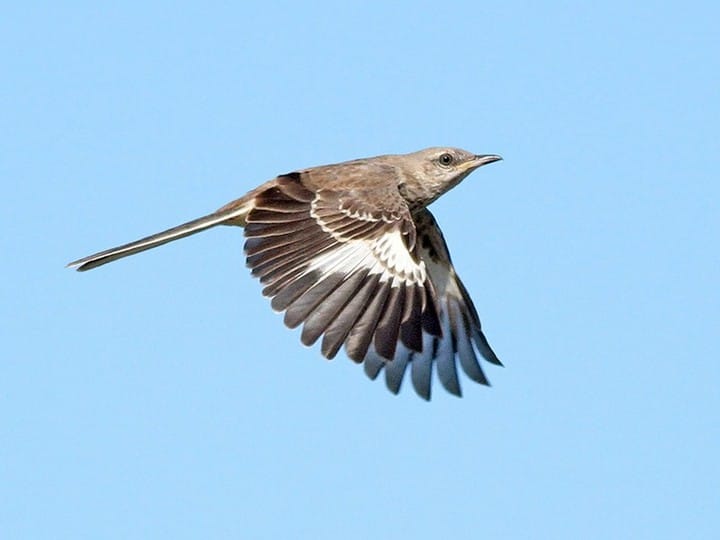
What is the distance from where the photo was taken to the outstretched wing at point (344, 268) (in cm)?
967

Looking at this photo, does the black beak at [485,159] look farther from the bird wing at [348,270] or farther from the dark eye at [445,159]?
the bird wing at [348,270]

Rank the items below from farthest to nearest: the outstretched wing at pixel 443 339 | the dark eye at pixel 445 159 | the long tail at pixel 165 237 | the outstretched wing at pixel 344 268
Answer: the dark eye at pixel 445 159, the outstretched wing at pixel 443 339, the long tail at pixel 165 237, the outstretched wing at pixel 344 268

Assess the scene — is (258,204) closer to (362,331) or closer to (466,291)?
(362,331)

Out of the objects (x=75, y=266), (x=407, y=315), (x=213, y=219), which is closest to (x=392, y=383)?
(x=407, y=315)

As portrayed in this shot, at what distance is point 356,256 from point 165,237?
1.59 meters

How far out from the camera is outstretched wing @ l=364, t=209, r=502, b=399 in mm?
11305

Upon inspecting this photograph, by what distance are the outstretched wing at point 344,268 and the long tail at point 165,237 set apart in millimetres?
437

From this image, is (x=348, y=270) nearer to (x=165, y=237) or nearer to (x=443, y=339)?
(x=165, y=237)

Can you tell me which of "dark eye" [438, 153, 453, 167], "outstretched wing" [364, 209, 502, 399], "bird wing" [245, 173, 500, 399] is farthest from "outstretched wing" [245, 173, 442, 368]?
"dark eye" [438, 153, 453, 167]

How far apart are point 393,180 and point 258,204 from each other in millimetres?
1261

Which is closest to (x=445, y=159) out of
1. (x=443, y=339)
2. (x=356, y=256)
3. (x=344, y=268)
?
(x=443, y=339)

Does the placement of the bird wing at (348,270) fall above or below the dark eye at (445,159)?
below

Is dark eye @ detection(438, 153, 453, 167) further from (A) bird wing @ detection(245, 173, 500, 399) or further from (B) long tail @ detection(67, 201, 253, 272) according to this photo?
(B) long tail @ detection(67, 201, 253, 272)

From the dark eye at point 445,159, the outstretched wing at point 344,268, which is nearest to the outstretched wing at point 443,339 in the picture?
the dark eye at point 445,159
